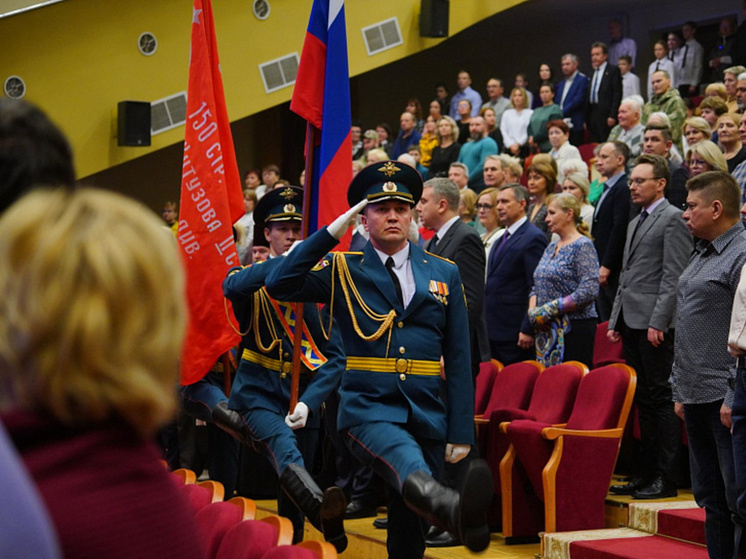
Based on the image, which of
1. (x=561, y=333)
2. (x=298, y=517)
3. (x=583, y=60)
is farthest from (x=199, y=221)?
(x=583, y=60)

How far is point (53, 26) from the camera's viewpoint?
10.2 metres

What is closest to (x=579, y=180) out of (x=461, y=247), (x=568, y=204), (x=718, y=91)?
(x=568, y=204)

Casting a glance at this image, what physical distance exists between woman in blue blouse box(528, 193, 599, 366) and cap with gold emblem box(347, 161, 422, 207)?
1.56 m

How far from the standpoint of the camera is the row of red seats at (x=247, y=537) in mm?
1899

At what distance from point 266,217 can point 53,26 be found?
648 cm

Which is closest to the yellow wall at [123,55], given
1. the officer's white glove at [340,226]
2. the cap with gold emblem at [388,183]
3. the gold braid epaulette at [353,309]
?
the cap with gold emblem at [388,183]

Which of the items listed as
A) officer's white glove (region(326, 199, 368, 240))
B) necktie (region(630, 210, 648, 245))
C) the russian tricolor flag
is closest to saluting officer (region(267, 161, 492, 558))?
officer's white glove (region(326, 199, 368, 240))

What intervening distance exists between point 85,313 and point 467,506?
6.34 feet

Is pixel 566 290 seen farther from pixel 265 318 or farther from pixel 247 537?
pixel 247 537

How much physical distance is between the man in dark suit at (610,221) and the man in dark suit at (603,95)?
13.5 ft

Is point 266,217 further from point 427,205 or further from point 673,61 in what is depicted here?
point 673,61

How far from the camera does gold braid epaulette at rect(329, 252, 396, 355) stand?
3.45 metres

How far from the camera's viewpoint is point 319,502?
3.56m

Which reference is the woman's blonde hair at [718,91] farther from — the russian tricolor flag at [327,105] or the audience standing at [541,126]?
the russian tricolor flag at [327,105]
